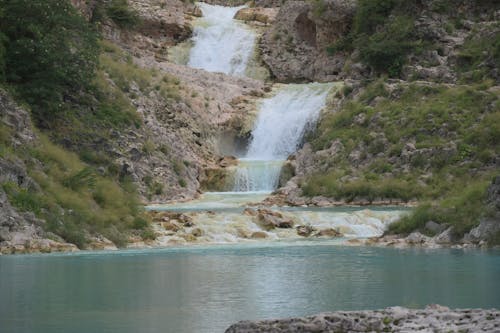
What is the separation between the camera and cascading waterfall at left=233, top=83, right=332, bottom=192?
55.6 m

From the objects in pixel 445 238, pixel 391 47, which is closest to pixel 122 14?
pixel 391 47

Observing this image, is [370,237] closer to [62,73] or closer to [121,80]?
[62,73]

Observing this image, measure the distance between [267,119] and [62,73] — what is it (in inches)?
711

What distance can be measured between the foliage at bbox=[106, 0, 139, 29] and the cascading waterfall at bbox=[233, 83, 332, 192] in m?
12.5

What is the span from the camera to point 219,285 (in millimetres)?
23938

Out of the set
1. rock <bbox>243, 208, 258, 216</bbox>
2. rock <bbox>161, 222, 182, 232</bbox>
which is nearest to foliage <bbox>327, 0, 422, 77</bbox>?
rock <bbox>243, 208, 258, 216</bbox>

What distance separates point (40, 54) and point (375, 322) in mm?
34145

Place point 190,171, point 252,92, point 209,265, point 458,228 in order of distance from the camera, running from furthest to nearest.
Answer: point 252,92 < point 190,171 < point 458,228 < point 209,265

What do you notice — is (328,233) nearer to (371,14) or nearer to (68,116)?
(68,116)

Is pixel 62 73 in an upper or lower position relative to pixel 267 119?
upper

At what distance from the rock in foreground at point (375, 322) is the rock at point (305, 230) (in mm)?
23683

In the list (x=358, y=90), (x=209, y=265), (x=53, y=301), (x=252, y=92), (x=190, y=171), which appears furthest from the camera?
(x=252, y=92)

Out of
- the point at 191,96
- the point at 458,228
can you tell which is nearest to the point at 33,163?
the point at 458,228

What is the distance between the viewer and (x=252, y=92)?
65.4m
